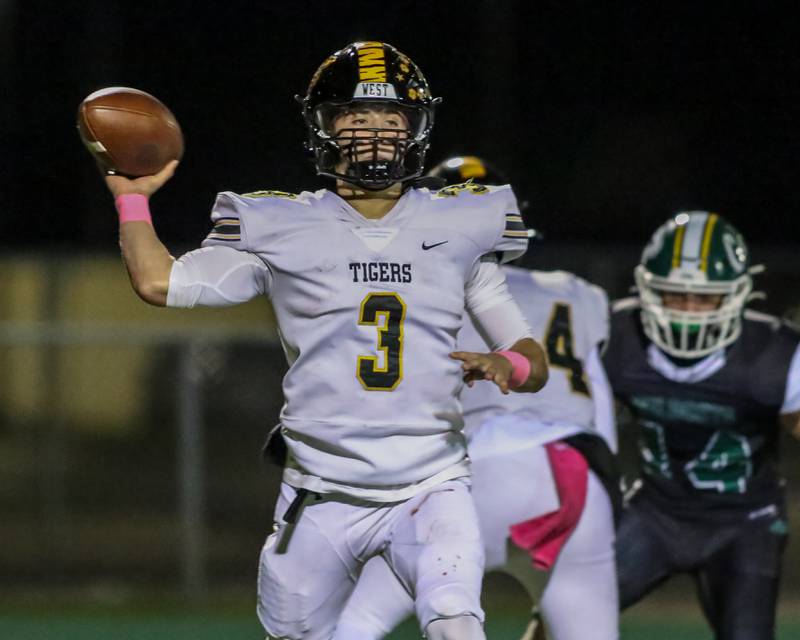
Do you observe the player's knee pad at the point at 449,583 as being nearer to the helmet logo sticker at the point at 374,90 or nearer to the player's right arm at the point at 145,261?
the player's right arm at the point at 145,261

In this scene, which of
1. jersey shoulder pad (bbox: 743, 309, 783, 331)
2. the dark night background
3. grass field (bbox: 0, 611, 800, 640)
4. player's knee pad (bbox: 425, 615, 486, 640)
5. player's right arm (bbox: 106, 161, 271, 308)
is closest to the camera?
player's knee pad (bbox: 425, 615, 486, 640)

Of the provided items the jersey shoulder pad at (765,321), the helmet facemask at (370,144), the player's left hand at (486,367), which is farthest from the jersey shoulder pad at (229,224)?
the jersey shoulder pad at (765,321)

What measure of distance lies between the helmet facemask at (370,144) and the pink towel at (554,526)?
106 cm

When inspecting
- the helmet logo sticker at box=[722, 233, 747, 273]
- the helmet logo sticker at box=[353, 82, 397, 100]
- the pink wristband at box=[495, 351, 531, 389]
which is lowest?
the helmet logo sticker at box=[722, 233, 747, 273]

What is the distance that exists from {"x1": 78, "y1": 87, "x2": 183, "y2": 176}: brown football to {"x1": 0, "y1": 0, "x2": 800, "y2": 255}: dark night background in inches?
358

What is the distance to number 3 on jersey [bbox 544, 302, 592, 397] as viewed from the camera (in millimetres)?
4547

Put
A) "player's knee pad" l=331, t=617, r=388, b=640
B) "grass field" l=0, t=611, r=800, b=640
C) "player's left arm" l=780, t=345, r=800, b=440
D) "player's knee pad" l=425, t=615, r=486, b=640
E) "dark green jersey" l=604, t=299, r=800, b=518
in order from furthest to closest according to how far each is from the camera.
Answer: "grass field" l=0, t=611, r=800, b=640, "dark green jersey" l=604, t=299, r=800, b=518, "player's left arm" l=780, t=345, r=800, b=440, "player's knee pad" l=331, t=617, r=388, b=640, "player's knee pad" l=425, t=615, r=486, b=640

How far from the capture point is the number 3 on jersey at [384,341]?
11.8ft

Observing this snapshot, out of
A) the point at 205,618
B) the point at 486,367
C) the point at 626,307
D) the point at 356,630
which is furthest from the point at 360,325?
the point at 205,618

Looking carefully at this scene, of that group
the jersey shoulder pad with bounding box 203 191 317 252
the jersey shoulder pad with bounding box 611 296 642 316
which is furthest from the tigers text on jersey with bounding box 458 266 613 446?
the jersey shoulder pad with bounding box 203 191 317 252

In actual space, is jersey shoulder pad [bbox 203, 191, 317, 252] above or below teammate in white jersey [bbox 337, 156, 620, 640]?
above

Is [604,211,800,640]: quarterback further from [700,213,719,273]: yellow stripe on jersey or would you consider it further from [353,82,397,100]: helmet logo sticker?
[353,82,397,100]: helmet logo sticker

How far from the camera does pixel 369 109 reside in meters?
3.77

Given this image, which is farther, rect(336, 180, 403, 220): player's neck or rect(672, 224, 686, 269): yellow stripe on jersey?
rect(672, 224, 686, 269): yellow stripe on jersey
